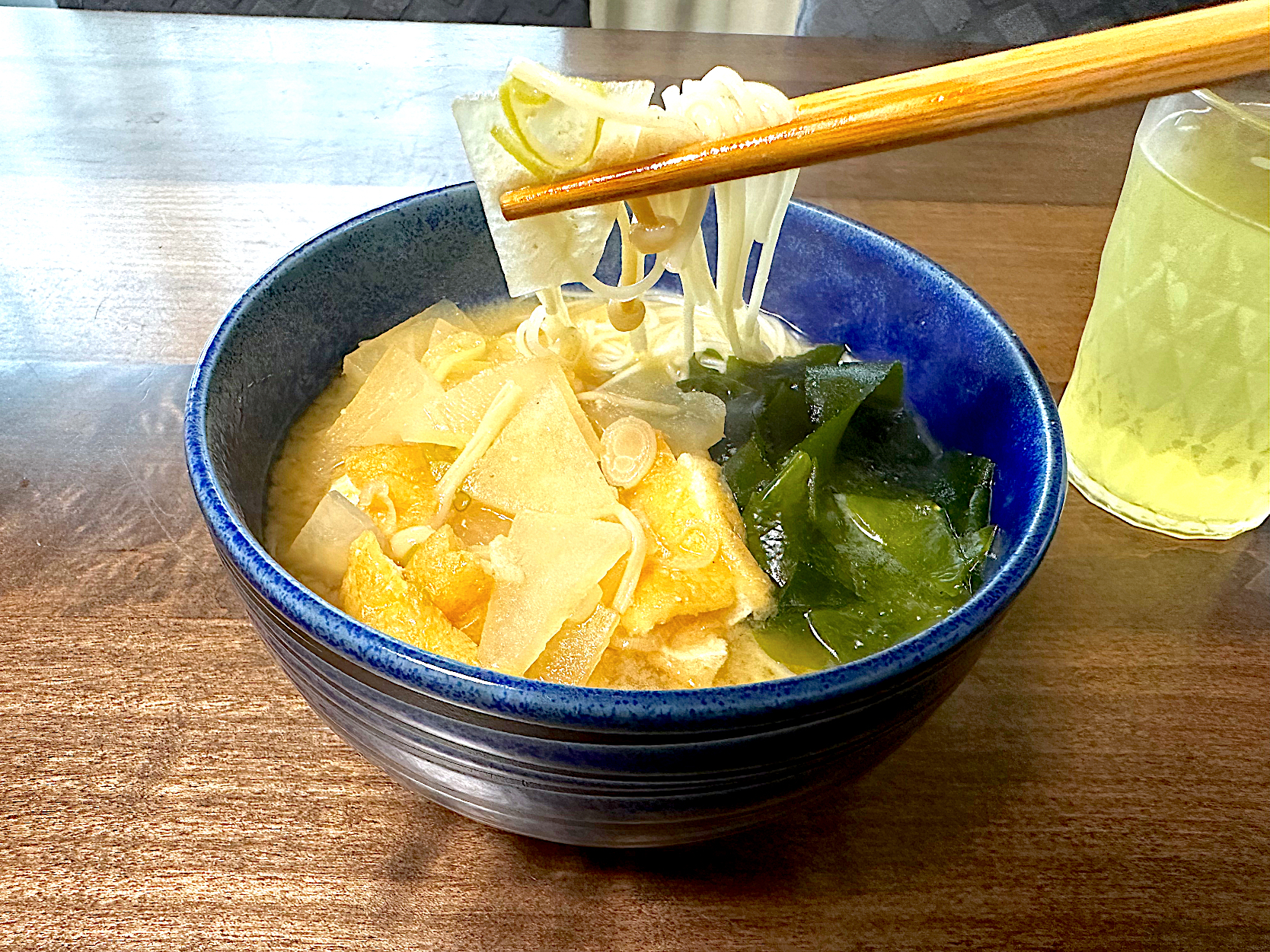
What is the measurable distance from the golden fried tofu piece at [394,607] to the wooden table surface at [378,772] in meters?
0.20

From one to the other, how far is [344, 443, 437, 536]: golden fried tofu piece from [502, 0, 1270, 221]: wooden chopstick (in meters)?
0.25

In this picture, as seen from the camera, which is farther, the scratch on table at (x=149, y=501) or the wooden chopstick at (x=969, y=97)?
the scratch on table at (x=149, y=501)

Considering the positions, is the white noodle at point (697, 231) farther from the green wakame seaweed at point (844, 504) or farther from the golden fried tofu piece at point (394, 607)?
the golden fried tofu piece at point (394, 607)

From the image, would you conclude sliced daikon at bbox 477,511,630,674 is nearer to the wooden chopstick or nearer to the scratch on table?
the wooden chopstick

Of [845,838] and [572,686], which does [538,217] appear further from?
[845,838]

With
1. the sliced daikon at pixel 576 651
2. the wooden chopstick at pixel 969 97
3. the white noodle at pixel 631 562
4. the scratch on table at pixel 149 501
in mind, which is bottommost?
the scratch on table at pixel 149 501

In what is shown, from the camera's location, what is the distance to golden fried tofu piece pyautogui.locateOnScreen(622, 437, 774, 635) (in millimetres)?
795

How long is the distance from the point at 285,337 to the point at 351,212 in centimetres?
75

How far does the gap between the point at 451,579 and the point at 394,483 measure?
6.1 inches

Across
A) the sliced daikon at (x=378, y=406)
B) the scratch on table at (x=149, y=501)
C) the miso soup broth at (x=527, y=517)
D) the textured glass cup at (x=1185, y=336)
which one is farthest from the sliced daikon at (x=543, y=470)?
the textured glass cup at (x=1185, y=336)

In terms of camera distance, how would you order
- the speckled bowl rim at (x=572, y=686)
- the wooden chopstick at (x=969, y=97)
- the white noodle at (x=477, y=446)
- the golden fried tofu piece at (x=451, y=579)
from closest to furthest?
1. the speckled bowl rim at (x=572, y=686)
2. the wooden chopstick at (x=969, y=97)
3. the golden fried tofu piece at (x=451, y=579)
4. the white noodle at (x=477, y=446)

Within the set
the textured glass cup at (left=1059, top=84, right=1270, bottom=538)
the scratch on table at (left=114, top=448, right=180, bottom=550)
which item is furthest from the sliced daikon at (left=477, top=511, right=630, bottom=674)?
the textured glass cup at (left=1059, top=84, right=1270, bottom=538)

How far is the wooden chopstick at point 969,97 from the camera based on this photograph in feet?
2.15

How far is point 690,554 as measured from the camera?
826 millimetres
